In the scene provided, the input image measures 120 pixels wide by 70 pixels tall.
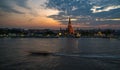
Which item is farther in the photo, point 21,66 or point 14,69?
point 21,66

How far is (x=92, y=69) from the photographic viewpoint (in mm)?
24344

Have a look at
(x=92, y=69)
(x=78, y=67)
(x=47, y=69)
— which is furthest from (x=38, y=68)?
(x=92, y=69)

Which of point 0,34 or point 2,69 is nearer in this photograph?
point 2,69

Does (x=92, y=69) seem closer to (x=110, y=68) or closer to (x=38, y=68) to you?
(x=110, y=68)

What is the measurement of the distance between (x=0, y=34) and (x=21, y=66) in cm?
18431

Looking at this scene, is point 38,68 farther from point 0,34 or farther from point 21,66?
point 0,34

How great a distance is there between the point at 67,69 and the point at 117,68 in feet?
21.6

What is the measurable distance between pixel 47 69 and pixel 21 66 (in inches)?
149

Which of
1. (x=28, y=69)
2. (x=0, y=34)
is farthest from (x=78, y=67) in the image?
(x=0, y=34)

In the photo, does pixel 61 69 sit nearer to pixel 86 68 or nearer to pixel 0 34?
pixel 86 68

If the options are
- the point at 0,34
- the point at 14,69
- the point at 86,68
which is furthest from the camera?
the point at 0,34

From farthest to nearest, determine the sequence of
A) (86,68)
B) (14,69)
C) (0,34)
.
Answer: (0,34)
(86,68)
(14,69)

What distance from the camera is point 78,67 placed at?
83.9 ft

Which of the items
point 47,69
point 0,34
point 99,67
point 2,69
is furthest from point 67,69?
point 0,34
